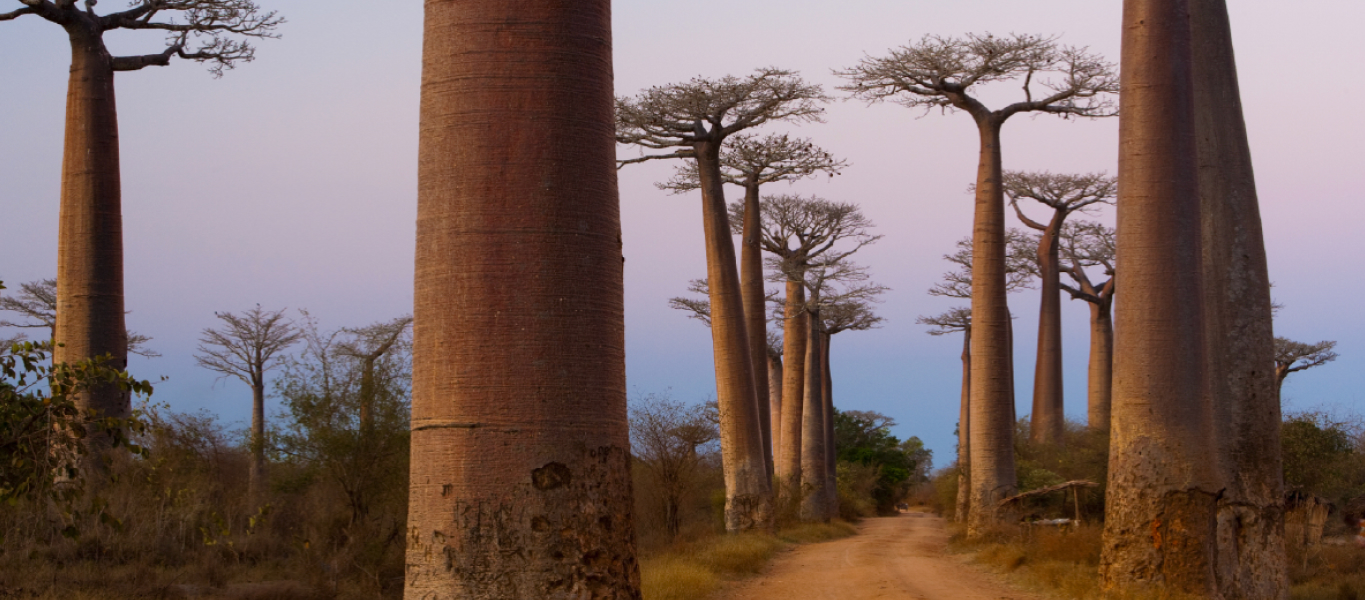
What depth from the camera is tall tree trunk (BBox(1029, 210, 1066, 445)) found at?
71.7ft

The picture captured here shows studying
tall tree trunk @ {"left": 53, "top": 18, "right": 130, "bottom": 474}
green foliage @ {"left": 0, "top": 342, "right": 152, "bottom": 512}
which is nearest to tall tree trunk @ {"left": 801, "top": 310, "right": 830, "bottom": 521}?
tall tree trunk @ {"left": 53, "top": 18, "right": 130, "bottom": 474}

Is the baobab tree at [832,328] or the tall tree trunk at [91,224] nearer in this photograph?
the tall tree trunk at [91,224]

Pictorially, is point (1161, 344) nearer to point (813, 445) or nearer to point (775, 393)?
point (813, 445)

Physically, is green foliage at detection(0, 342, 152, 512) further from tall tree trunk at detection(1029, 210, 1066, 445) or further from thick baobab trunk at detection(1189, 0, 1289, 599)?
tall tree trunk at detection(1029, 210, 1066, 445)

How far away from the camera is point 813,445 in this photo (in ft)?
64.5

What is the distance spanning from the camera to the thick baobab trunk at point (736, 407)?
13.2 meters

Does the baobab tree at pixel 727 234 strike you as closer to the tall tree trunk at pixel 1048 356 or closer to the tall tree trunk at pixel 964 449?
the tall tree trunk at pixel 964 449

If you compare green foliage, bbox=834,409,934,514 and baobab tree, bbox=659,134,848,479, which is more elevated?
baobab tree, bbox=659,134,848,479

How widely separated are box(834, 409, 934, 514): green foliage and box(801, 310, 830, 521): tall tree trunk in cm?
1058

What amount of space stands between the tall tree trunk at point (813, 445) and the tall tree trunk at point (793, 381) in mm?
178

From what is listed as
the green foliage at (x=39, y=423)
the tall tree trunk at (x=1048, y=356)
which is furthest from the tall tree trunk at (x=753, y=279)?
the green foliage at (x=39, y=423)

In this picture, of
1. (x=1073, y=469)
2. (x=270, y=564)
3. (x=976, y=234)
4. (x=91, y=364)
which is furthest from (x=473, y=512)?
(x=1073, y=469)

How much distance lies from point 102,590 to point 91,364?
3633mm

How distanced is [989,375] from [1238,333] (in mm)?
5164
